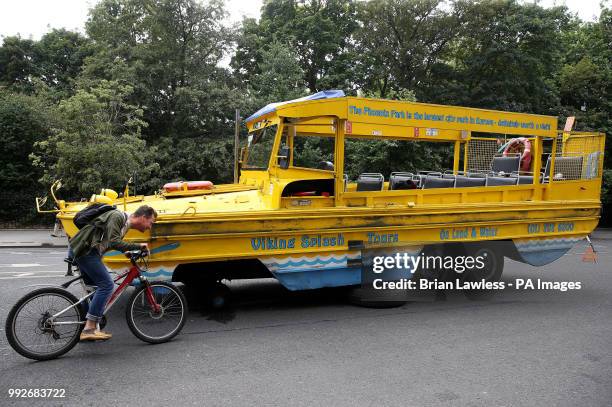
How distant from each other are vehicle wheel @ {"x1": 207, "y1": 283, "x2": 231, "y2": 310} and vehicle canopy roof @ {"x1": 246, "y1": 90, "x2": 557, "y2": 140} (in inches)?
87.0

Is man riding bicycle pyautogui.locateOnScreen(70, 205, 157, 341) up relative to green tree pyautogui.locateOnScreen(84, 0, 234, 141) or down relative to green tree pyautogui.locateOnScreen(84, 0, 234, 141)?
down

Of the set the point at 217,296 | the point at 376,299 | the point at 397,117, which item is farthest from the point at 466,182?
the point at 217,296

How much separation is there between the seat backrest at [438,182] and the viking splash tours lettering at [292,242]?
1.97 meters

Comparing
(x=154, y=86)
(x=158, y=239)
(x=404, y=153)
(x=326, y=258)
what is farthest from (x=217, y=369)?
(x=154, y=86)

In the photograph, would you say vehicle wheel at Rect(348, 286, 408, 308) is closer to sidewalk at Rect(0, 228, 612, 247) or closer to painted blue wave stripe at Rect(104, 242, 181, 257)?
painted blue wave stripe at Rect(104, 242, 181, 257)

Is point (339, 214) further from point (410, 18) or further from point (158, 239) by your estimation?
point (410, 18)

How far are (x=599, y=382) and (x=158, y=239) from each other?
4.29 metres

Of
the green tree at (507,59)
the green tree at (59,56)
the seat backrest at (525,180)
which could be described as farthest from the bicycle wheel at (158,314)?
the green tree at (59,56)

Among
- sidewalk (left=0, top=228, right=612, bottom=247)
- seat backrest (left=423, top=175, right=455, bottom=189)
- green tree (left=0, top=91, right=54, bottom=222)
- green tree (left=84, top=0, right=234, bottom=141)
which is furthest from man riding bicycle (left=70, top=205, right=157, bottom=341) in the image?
green tree (left=84, top=0, right=234, bottom=141)

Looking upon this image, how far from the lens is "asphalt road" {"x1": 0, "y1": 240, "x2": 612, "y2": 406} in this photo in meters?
3.68

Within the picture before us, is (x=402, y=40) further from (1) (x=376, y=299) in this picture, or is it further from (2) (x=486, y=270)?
(1) (x=376, y=299)

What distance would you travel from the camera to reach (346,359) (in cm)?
443

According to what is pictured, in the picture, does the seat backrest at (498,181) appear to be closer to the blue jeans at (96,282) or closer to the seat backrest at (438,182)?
the seat backrest at (438,182)

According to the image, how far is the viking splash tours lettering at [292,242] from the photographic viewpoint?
17.8ft
